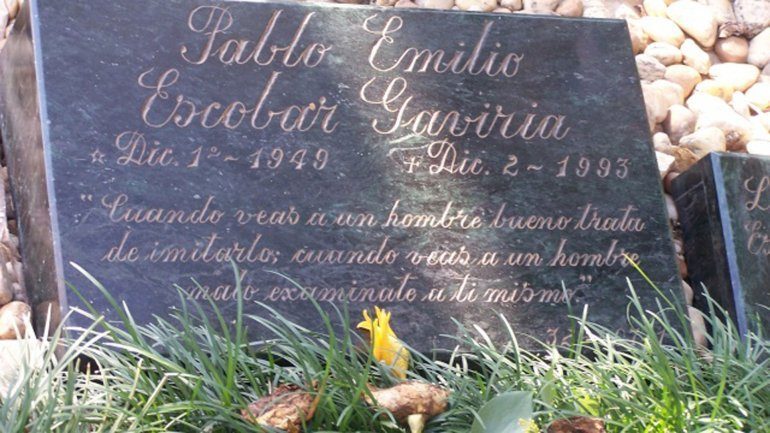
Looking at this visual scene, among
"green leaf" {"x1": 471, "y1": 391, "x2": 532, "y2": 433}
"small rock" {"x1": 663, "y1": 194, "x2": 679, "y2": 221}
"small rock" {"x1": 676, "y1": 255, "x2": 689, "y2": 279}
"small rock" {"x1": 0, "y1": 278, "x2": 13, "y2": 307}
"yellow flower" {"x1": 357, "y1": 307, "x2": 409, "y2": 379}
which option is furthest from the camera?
"small rock" {"x1": 663, "y1": 194, "x2": 679, "y2": 221}

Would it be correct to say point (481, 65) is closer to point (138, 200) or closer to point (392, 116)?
point (392, 116)

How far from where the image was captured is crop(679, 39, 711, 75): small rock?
152 inches

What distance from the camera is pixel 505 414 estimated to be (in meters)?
1.96

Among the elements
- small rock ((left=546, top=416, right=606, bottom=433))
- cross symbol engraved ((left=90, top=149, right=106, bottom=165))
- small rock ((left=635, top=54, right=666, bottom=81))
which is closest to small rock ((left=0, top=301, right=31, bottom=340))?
cross symbol engraved ((left=90, top=149, right=106, bottom=165))

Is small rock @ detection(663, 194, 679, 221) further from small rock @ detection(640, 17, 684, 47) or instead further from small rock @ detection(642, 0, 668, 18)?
small rock @ detection(642, 0, 668, 18)

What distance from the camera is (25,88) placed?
113 inches

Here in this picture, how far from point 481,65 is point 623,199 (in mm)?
555

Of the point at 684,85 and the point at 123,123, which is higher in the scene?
the point at 684,85

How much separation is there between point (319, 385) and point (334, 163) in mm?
891

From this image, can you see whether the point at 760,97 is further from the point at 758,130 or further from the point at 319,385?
the point at 319,385

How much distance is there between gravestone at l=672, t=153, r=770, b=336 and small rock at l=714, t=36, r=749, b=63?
0.84 meters

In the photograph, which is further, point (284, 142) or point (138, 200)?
point (284, 142)

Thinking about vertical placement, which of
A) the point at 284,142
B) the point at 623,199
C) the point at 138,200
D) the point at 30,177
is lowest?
the point at 30,177

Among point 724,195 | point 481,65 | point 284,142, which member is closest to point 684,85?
point 724,195
